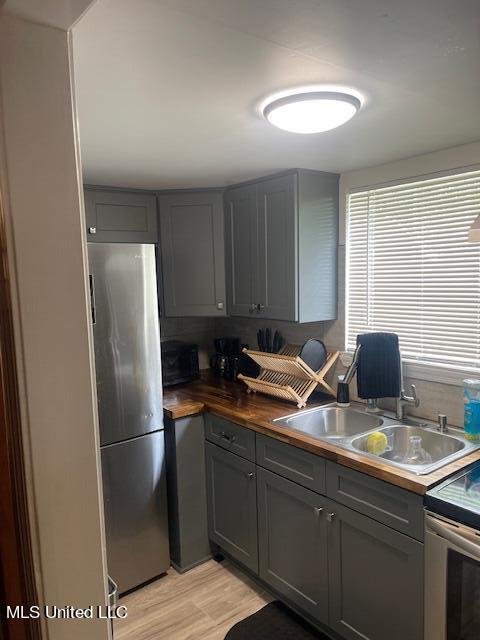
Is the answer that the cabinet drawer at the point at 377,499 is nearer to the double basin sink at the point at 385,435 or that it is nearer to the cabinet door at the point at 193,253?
the double basin sink at the point at 385,435

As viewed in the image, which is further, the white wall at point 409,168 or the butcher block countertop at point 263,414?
the white wall at point 409,168

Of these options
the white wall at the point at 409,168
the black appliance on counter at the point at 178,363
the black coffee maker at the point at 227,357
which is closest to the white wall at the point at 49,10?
the white wall at the point at 409,168

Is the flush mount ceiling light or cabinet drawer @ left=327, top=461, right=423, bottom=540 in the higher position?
the flush mount ceiling light

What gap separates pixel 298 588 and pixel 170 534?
0.84 meters

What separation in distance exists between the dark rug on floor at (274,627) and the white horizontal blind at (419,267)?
4.52 feet

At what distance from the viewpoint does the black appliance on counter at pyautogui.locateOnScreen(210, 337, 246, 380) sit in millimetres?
3129

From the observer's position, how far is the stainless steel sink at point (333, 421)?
2352mm

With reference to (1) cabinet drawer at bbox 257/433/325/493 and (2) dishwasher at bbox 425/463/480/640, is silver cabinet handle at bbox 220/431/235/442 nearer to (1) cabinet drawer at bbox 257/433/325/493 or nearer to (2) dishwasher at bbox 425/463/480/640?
Answer: (1) cabinet drawer at bbox 257/433/325/493

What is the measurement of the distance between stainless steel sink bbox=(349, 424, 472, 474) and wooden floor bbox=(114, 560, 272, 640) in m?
0.99

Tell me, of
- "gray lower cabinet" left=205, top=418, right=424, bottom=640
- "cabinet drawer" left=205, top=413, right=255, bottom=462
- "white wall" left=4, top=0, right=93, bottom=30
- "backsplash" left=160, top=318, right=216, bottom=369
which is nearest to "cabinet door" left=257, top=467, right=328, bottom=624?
"gray lower cabinet" left=205, top=418, right=424, bottom=640

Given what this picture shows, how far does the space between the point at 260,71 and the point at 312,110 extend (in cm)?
29

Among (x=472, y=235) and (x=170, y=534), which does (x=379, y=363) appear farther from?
(x=170, y=534)

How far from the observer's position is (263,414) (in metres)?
2.37

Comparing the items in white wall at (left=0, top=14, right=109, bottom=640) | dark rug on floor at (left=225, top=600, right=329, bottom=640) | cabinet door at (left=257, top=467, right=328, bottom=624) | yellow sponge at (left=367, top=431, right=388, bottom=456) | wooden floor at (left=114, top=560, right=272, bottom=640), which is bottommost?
wooden floor at (left=114, top=560, right=272, bottom=640)
